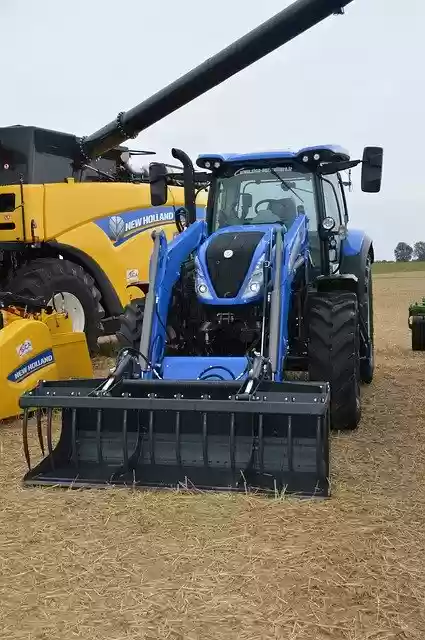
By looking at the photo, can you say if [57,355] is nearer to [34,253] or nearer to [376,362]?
[34,253]

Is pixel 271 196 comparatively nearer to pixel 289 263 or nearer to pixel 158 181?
Result: pixel 158 181

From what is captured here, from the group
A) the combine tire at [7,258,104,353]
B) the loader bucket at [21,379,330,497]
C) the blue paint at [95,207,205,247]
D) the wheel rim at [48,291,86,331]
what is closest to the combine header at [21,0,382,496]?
the loader bucket at [21,379,330,497]

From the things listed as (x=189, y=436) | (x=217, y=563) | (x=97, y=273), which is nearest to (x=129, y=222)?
(x=97, y=273)

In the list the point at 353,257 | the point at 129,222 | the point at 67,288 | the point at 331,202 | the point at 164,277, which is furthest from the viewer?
the point at 129,222

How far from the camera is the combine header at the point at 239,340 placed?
4.09 metres

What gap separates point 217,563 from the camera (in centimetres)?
315

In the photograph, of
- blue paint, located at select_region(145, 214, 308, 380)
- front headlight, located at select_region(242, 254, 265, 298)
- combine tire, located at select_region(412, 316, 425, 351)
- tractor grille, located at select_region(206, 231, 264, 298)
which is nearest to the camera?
blue paint, located at select_region(145, 214, 308, 380)

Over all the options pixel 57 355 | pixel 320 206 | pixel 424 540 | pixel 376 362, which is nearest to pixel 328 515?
pixel 424 540

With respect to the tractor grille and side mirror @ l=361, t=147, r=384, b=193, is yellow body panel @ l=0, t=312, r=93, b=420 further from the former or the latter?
side mirror @ l=361, t=147, r=384, b=193

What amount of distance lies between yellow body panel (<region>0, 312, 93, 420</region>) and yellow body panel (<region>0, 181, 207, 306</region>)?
6.43 ft

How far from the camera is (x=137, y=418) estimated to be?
437 cm

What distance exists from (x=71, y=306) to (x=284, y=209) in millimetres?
3419

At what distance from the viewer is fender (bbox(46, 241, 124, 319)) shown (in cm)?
877

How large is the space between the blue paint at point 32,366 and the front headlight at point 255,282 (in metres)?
2.14
